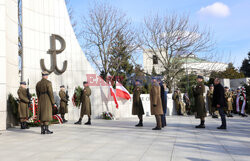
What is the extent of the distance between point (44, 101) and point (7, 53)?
3.27m

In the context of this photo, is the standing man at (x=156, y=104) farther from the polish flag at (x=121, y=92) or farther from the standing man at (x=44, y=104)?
the polish flag at (x=121, y=92)

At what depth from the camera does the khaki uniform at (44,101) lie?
810cm

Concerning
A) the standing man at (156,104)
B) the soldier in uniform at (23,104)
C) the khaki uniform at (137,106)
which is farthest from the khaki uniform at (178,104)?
the soldier in uniform at (23,104)

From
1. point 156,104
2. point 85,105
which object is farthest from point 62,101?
point 156,104

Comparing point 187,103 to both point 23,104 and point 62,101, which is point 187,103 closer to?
point 62,101

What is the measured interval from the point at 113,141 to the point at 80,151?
136 cm

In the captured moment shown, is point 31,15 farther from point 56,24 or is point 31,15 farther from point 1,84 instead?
point 1,84

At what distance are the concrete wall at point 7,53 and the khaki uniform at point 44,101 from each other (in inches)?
83.1

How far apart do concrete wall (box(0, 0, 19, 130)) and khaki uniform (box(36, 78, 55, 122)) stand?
2.11m

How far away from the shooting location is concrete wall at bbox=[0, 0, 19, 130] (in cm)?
939

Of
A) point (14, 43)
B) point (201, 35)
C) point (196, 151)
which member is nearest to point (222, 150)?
point (196, 151)

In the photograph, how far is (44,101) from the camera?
8.17 m

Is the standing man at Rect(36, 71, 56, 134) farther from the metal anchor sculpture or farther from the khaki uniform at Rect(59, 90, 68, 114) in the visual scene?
the metal anchor sculpture

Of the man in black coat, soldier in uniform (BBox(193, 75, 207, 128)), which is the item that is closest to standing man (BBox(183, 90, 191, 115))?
soldier in uniform (BBox(193, 75, 207, 128))
